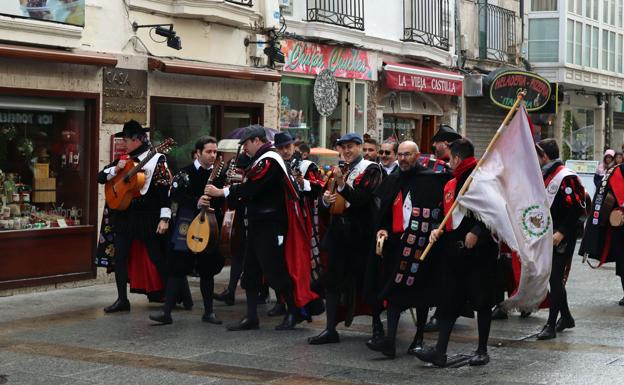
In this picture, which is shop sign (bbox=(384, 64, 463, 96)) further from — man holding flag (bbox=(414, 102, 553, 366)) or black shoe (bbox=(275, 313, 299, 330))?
man holding flag (bbox=(414, 102, 553, 366))

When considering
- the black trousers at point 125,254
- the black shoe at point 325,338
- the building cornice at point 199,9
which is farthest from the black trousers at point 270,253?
the building cornice at point 199,9

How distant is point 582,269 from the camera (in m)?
17.0

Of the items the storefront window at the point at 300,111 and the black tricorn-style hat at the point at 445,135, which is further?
the storefront window at the point at 300,111

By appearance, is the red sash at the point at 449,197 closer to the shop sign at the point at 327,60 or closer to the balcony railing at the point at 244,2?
the balcony railing at the point at 244,2

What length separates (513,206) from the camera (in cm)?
909

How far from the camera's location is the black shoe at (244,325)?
10539mm

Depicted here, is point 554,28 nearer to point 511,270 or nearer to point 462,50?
point 462,50

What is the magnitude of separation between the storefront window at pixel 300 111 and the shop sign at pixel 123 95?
4.16 meters

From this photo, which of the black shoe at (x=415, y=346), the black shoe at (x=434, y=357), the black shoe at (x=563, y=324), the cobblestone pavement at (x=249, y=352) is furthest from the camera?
the black shoe at (x=563, y=324)

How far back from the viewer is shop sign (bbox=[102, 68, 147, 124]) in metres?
14.2

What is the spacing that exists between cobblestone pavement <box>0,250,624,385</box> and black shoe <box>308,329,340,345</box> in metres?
0.11

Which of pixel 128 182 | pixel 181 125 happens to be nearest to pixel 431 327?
pixel 128 182

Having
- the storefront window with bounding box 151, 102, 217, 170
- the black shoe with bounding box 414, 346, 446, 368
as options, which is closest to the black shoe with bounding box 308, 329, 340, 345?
the black shoe with bounding box 414, 346, 446, 368

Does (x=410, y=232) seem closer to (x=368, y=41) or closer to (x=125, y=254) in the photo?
(x=125, y=254)
